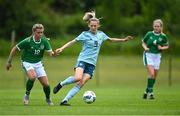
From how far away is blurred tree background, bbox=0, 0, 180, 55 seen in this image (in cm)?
5919

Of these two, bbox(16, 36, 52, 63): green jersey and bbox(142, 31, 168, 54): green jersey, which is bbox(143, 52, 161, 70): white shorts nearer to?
bbox(142, 31, 168, 54): green jersey

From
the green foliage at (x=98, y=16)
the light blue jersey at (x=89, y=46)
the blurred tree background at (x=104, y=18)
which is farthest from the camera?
the green foliage at (x=98, y=16)

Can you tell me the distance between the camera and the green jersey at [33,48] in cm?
1967

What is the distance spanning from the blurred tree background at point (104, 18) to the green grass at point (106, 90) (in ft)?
29.6

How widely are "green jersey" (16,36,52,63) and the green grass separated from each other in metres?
1.14

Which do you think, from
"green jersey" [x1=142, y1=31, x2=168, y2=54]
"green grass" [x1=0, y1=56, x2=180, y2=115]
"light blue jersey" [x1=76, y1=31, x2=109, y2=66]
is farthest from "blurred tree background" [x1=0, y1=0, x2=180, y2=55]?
"light blue jersey" [x1=76, y1=31, x2=109, y2=66]

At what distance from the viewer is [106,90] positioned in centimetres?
2877

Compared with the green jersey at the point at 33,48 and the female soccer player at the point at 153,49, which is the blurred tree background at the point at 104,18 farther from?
the green jersey at the point at 33,48

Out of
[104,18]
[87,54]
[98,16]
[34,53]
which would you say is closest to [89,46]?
[87,54]

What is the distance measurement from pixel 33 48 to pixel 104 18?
52.6m

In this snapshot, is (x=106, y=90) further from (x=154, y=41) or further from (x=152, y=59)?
(x=154, y=41)

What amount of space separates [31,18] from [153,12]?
12.1 metres


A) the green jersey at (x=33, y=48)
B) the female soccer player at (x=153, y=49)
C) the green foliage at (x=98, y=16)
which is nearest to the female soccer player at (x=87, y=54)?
the green jersey at (x=33, y=48)

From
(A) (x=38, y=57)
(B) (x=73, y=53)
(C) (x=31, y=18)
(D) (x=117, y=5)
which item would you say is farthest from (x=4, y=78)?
(D) (x=117, y=5)
